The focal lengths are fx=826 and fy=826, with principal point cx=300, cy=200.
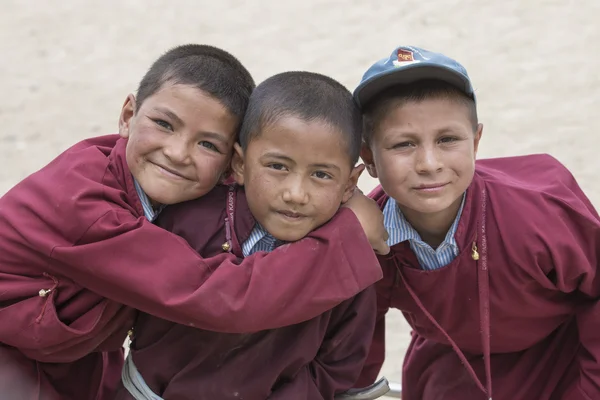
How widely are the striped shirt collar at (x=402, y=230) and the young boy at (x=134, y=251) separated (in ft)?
0.53

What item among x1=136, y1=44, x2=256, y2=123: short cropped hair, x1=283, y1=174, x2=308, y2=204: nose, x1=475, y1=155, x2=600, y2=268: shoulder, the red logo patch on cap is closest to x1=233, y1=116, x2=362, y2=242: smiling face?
x1=283, y1=174, x2=308, y2=204: nose

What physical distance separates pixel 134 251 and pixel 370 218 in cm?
43

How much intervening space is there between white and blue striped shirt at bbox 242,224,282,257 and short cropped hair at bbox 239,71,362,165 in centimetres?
15

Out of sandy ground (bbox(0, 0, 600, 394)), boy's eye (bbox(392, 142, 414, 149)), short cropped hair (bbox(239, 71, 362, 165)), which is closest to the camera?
short cropped hair (bbox(239, 71, 362, 165))

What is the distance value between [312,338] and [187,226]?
30 centimetres

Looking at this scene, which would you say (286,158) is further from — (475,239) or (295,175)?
(475,239)

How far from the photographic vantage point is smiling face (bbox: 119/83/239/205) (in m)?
1.47

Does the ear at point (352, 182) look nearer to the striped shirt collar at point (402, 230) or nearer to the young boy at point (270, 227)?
the young boy at point (270, 227)

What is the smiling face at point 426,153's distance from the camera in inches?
60.2

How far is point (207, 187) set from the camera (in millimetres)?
1499

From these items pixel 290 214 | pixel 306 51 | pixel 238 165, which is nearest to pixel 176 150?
pixel 238 165

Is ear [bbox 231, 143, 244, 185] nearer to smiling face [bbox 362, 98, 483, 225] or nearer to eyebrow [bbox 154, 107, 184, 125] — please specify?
eyebrow [bbox 154, 107, 184, 125]

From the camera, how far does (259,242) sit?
150 cm

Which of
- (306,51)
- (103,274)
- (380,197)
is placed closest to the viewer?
(103,274)
